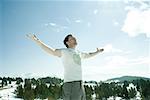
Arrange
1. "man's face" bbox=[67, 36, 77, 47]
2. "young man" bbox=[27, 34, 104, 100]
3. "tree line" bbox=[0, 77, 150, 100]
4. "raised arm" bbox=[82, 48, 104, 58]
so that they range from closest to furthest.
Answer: "young man" bbox=[27, 34, 104, 100]
"man's face" bbox=[67, 36, 77, 47]
"raised arm" bbox=[82, 48, 104, 58]
"tree line" bbox=[0, 77, 150, 100]

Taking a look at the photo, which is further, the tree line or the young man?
the tree line

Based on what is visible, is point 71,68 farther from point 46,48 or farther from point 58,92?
point 58,92

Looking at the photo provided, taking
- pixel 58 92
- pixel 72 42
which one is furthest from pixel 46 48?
pixel 58 92

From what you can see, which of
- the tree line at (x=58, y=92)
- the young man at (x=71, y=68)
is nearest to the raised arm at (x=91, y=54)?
the young man at (x=71, y=68)

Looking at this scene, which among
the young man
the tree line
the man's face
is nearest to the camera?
the young man

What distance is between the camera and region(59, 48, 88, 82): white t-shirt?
2.80 meters

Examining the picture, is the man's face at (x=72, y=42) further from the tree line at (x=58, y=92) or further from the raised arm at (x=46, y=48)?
the tree line at (x=58, y=92)

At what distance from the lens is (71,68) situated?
2812mm

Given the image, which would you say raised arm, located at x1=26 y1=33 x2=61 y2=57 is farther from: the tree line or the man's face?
the tree line

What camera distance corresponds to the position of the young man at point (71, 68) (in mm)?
2779

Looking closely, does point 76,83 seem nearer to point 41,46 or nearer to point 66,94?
point 66,94

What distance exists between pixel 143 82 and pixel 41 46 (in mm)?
38246

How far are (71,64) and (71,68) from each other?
0.12 feet

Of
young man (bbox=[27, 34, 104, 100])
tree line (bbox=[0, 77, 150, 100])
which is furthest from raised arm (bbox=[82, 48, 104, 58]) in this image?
tree line (bbox=[0, 77, 150, 100])
